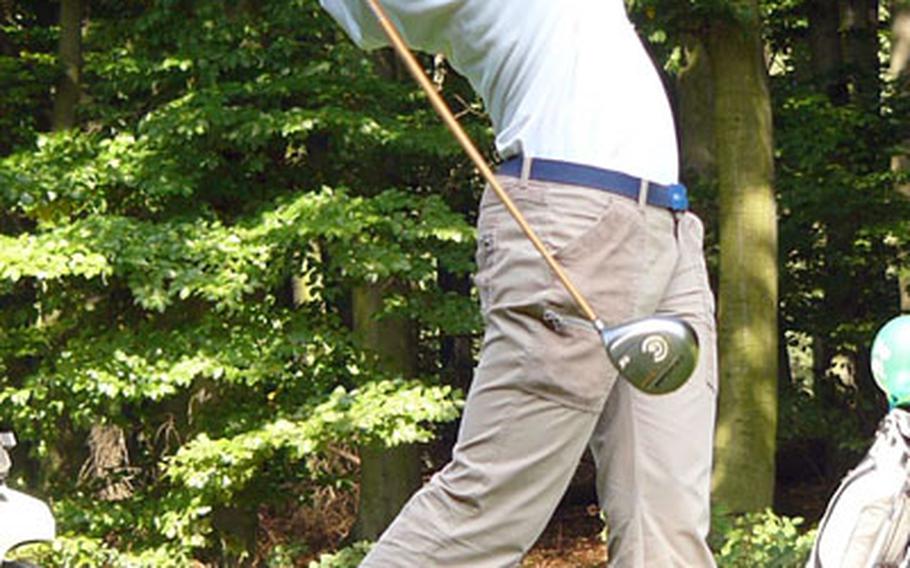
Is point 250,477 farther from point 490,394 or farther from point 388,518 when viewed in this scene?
point 490,394

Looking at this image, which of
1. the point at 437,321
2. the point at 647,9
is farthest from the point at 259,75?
the point at 647,9

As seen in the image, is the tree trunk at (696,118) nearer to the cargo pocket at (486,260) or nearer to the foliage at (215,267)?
the foliage at (215,267)

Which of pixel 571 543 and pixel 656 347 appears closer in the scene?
pixel 656 347

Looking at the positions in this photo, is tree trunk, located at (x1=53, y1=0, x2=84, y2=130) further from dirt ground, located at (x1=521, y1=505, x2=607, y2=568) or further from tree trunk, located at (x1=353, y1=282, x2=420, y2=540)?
dirt ground, located at (x1=521, y1=505, x2=607, y2=568)

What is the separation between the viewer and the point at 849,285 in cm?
1341

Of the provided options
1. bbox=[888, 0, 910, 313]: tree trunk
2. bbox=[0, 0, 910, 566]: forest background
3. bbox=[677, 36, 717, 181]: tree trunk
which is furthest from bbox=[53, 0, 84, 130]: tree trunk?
bbox=[888, 0, 910, 313]: tree trunk

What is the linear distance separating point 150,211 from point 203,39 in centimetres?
101

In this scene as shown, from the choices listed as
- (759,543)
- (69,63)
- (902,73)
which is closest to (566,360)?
(759,543)

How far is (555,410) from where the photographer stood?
2.86 metres

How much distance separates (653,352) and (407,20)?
0.76 meters

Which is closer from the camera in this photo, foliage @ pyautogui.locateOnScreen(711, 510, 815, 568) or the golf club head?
the golf club head

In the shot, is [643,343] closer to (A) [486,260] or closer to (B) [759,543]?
(A) [486,260]

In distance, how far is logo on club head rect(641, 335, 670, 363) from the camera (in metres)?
2.77

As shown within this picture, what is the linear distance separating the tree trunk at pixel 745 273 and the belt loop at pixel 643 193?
7.35 m
